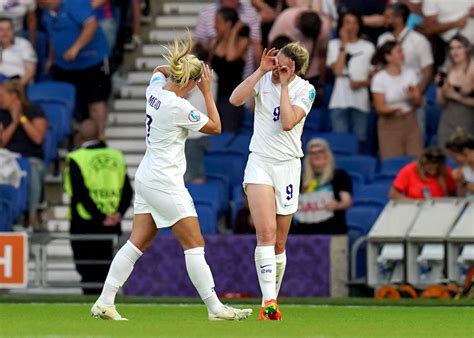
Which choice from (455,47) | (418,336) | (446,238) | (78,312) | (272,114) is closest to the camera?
(418,336)

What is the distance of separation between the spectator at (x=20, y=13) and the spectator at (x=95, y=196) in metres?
3.30

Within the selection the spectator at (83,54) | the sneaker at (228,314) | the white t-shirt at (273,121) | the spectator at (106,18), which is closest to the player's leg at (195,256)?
the sneaker at (228,314)

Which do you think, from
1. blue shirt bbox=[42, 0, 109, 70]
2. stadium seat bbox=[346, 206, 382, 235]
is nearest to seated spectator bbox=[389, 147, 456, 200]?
stadium seat bbox=[346, 206, 382, 235]

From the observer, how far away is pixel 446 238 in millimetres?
18359

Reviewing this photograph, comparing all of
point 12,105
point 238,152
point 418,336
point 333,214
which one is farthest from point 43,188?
point 418,336

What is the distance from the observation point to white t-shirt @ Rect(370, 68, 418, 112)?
66.8 feet

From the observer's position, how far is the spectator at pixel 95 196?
19469 mm

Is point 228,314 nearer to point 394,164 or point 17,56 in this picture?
point 394,164

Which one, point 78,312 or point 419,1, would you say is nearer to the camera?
point 78,312

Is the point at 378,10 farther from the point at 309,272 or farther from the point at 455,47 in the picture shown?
the point at 309,272

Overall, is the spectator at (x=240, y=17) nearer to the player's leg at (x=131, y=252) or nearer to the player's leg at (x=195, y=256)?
the player's leg at (x=131, y=252)

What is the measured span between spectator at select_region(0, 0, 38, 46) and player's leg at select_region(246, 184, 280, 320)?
9.02 meters

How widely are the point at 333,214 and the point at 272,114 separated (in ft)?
16.6

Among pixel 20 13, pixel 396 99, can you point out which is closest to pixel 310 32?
pixel 396 99
